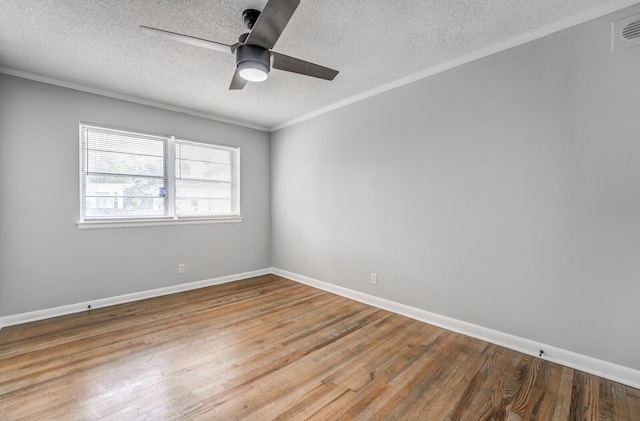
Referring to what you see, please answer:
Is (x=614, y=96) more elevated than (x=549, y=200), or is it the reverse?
(x=614, y=96)

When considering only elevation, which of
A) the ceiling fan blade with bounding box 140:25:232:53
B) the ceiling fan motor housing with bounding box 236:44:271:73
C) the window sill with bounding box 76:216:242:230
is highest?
the ceiling fan blade with bounding box 140:25:232:53

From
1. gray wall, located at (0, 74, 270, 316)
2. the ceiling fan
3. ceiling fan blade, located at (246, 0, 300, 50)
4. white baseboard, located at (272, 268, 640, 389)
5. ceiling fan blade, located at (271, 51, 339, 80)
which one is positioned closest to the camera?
ceiling fan blade, located at (246, 0, 300, 50)

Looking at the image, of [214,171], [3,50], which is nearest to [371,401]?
[214,171]

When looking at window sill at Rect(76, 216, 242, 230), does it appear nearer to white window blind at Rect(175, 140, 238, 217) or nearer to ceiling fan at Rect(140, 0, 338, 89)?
white window blind at Rect(175, 140, 238, 217)

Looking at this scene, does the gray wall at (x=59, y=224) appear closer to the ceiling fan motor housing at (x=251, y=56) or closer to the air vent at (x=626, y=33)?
the ceiling fan motor housing at (x=251, y=56)

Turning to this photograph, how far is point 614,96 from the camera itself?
198cm

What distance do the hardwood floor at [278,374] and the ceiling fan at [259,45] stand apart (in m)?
2.29

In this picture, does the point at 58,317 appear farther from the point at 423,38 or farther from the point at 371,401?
the point at 423,38

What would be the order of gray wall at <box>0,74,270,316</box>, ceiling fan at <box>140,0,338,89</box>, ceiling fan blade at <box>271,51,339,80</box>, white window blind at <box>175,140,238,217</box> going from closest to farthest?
ceiling fan at <box>140,0,338,89</box> → ceiling fan blade at <box>271,51,339,80</box> → gray wall at <box>0,74,270,316</box> → white window blind at <box>175,140,238,217</box>

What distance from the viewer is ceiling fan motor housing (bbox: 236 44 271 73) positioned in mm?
1997

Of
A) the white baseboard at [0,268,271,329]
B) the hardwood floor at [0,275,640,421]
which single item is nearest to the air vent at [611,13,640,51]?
the hardwood floor at [0,275,640,421]

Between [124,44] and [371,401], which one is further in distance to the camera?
[124,44]

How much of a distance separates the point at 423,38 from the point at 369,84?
0.96 metres

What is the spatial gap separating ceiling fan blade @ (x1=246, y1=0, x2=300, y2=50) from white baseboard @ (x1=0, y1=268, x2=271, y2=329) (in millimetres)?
3446
